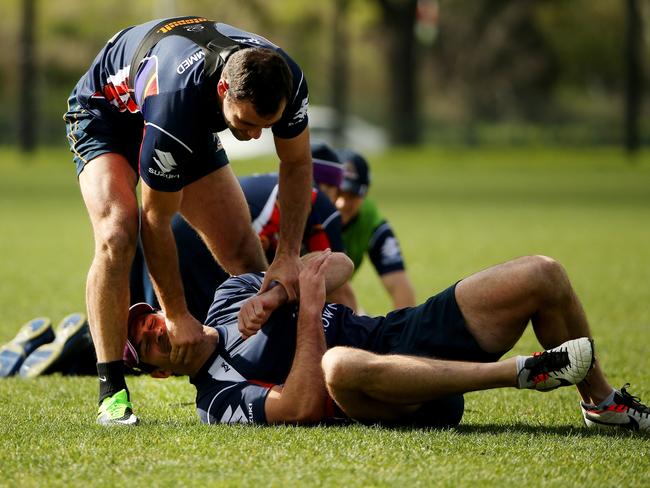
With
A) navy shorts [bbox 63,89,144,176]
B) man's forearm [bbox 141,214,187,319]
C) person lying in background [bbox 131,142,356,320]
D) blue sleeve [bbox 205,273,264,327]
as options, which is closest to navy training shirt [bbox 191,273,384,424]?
blue sleeve [bbox 205,273,264,327]

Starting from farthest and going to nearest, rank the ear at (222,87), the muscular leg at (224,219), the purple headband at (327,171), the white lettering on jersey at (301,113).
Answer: the purple headband at (327,171) → the muscular leg at (224,219) → the white lettering on jersey at (301,113) → the ear at (222,87)

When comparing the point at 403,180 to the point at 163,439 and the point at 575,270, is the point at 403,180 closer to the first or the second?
the point at 575,270

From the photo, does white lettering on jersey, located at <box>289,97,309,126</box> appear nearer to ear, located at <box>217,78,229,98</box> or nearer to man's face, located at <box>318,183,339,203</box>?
ear, located at <box>217,78,229,98</box>

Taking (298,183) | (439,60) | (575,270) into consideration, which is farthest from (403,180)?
(439,60)

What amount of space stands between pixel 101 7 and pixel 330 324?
201 ft

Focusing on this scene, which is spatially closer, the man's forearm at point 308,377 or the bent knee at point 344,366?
the bent knee at point 344,366

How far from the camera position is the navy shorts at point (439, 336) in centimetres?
512

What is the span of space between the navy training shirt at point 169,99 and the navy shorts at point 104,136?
0.02m

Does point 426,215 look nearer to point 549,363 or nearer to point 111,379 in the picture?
point 111,379

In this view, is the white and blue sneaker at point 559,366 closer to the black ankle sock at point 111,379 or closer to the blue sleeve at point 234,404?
the blue sleeve at point 234,404

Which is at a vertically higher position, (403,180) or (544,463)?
(544,463)

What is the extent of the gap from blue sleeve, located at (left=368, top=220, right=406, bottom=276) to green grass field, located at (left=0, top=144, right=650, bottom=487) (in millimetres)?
897

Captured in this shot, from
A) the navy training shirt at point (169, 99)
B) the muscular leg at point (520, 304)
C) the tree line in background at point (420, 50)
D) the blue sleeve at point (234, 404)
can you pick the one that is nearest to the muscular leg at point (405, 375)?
the muscular leg at point (520, 304)

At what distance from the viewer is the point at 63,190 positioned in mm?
26297
